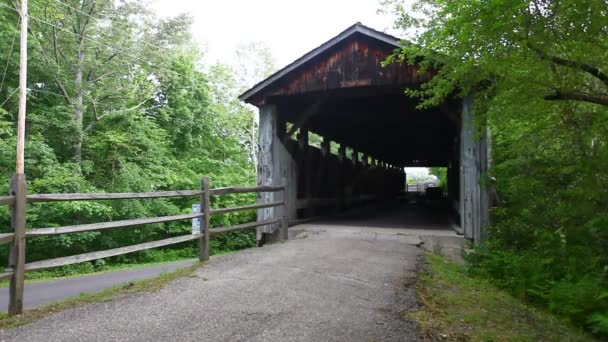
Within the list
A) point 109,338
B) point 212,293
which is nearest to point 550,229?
point 212,293

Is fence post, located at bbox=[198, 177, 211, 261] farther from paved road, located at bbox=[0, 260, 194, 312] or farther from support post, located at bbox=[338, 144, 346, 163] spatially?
support post, located at bbox=[338, 144, 346, 163]

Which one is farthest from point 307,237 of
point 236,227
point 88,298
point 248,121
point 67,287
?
point 248,121

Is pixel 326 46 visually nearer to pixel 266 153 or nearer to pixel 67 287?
pixel 266 153

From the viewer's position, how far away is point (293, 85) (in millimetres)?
8898

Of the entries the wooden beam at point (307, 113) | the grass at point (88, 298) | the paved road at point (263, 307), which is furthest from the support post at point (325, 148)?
the grass at point (88, 298)

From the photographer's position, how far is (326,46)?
8.41m

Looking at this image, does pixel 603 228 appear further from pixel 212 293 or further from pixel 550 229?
pixel 212 293

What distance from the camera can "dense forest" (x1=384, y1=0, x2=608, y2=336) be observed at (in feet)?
12.8

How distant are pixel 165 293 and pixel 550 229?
5.82 m

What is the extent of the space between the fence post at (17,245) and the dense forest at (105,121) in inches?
445

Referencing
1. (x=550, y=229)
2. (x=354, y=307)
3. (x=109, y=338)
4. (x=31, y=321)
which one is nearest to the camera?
(x=109, y=338)

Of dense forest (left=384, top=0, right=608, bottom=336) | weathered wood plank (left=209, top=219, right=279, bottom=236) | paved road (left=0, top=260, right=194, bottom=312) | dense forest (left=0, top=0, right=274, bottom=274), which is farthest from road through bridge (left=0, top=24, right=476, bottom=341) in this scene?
dense forest (left=0, top=0, right=274, bottom=274)

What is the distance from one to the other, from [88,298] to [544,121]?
5704 millimetres

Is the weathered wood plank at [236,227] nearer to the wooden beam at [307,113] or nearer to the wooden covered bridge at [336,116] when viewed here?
the wooden covered bridge at [336,116]
